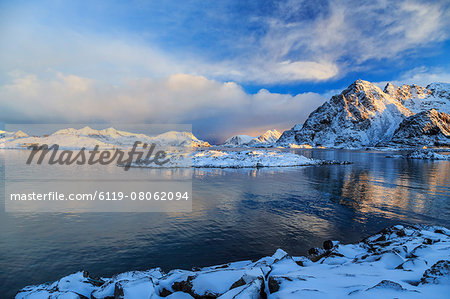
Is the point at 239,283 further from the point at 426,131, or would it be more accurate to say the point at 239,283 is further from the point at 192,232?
the point at 426,131

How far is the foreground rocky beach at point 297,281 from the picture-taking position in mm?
4215

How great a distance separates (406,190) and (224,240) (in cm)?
2045

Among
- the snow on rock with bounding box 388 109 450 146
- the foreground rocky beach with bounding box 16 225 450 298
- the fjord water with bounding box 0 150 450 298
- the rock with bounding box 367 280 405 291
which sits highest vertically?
the snow on rock with bounding box 388 109 450 146

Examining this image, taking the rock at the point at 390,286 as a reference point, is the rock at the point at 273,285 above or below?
below

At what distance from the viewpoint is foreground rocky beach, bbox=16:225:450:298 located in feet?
13.8

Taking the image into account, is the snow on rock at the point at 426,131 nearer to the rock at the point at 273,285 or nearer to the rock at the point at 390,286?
the rock at the point at 390,286

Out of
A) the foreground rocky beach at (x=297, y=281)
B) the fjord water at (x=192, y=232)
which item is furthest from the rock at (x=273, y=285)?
the fjord water at (x=192, y=232)

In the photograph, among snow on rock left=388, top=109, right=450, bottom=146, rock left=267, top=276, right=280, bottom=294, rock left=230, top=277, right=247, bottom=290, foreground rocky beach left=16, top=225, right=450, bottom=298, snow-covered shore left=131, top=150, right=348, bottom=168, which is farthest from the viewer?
snow on rock left=388, top=109, right=450, bottom=146

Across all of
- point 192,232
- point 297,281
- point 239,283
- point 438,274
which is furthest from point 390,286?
point 192,232

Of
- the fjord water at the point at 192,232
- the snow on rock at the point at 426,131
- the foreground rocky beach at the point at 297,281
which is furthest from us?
the snow on rock at the point at 426,131

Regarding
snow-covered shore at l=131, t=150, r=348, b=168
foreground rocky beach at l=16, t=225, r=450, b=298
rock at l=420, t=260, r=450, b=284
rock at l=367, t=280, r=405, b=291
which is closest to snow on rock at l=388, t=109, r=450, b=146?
snow-covered shore at l=131, t=150, r=348, b=168

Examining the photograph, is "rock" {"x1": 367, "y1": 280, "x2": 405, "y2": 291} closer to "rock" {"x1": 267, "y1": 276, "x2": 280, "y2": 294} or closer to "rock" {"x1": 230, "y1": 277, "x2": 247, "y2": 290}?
"rock" {"x1": 267, "y1": 276, "x2": 280, "y2": 294}

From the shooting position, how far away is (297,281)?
4.88m

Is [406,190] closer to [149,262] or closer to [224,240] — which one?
[224,240]
